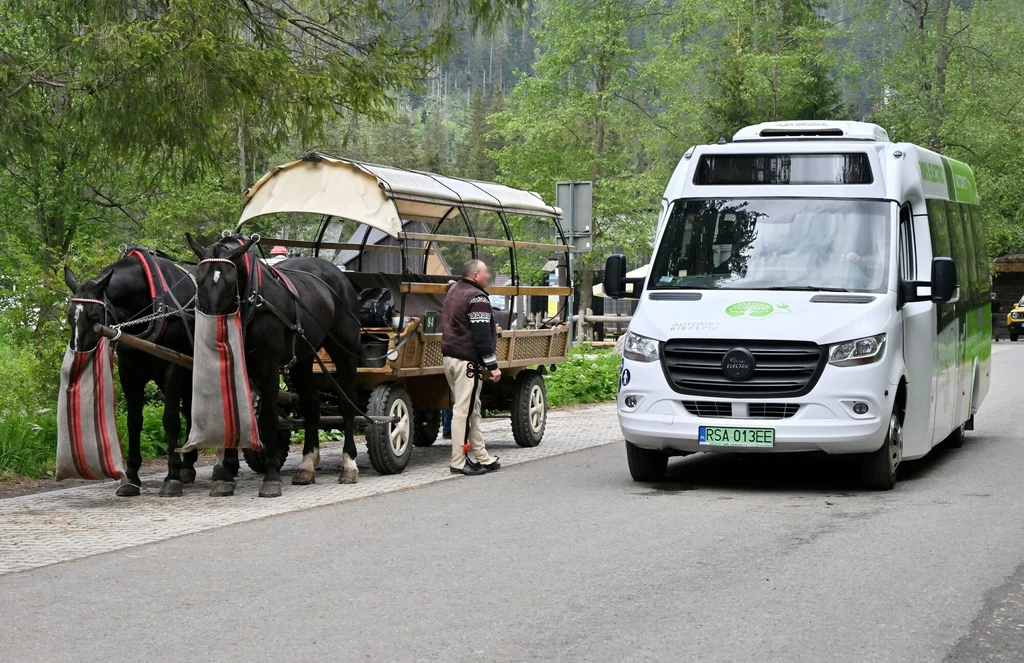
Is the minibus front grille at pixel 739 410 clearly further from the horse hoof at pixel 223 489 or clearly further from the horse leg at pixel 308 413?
the horse hoof at pixel 223 489

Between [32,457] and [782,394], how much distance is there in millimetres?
6786

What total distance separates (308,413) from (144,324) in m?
1.79

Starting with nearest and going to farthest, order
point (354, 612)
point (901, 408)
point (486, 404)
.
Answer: point (354, 612)
point (901, 408)
point (486, 404)

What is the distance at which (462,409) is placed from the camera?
12.6 meters

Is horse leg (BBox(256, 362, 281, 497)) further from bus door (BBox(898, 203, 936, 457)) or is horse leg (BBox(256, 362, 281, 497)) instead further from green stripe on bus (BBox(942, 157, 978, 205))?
green stripe on bus (BBox(942, 157, 978, 205))

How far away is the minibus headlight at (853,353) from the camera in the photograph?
10.6 meters

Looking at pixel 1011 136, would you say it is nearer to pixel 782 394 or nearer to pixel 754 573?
pixel 782 394

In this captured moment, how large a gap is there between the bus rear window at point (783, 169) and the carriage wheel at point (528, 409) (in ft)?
12.4

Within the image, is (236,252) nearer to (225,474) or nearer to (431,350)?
(225,474)

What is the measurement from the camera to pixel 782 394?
34.9 ft

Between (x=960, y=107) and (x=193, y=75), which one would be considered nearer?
(x=193, y=75)

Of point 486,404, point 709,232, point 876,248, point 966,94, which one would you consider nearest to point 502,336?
point 486,404

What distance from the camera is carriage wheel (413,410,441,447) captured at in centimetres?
1530

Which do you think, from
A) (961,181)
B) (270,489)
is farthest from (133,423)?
(961,181)
